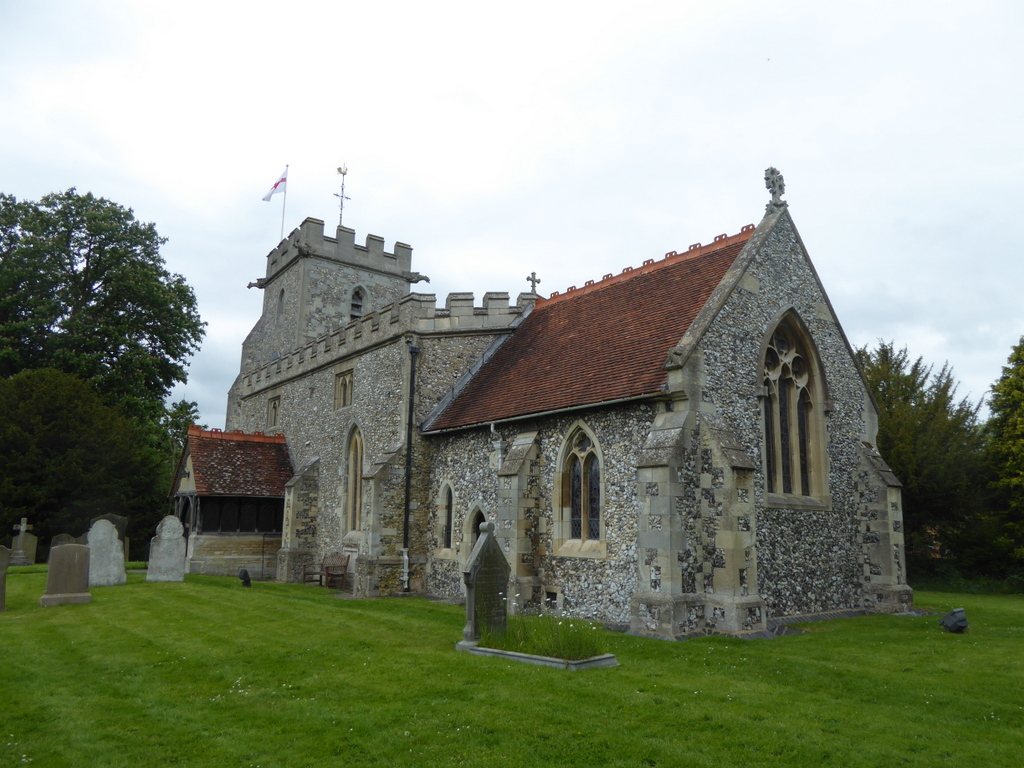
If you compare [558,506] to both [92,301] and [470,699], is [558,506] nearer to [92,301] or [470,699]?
[470,699]

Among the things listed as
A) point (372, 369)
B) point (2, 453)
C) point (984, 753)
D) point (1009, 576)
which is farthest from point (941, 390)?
point (2, 453)

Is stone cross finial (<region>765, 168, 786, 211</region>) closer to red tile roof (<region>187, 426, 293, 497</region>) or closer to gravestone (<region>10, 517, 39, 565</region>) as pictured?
red tile roof (<region>187, 426, 293, 497</region>)

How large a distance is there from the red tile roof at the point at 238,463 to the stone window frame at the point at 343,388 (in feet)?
12.2

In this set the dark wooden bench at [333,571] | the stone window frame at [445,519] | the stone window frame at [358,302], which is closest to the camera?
the stone window frame at [445,519]

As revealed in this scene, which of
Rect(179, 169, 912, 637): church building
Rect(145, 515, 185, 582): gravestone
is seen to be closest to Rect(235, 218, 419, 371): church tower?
Rect(179, 169, 912, 637): church building

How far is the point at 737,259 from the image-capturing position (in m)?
13.9

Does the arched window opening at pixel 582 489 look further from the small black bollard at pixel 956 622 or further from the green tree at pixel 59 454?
the green tree at pixel 59 454

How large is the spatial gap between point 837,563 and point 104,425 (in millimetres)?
23570

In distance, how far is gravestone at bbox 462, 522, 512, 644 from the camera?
9797 millimetres

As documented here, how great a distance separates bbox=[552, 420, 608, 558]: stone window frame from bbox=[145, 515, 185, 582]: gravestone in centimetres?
982

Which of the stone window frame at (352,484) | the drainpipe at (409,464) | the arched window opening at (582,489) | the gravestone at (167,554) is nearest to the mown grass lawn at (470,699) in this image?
the arched window opening at (582,489)

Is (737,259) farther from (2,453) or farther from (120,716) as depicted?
(2,453)

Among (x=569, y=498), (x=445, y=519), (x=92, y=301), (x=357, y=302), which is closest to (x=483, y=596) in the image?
(x=569, y=498)

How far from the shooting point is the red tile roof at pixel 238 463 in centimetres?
2209
